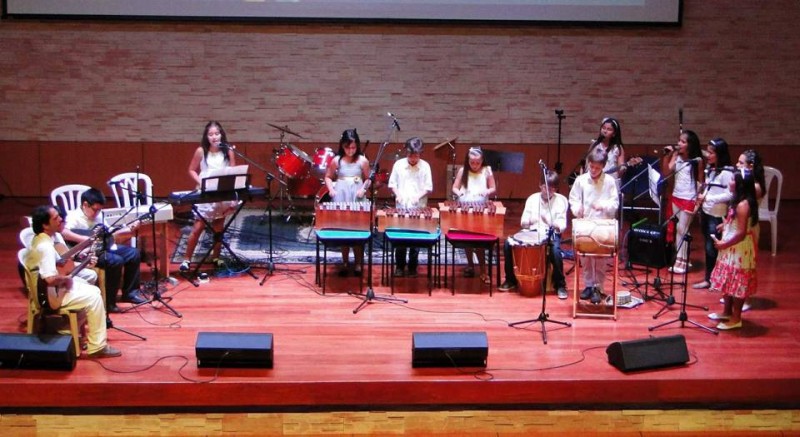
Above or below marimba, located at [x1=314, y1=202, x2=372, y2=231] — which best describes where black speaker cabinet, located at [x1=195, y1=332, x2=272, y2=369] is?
below

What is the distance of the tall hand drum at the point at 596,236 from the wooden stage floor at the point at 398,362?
1.83 ft

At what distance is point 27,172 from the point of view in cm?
1138

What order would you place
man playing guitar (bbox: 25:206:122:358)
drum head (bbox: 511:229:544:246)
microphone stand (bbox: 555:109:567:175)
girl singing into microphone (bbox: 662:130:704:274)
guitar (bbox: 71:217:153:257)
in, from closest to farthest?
man playing guitar (bbox: 25:206:122:358) → guitar (bbox: 71:217:153:257) → drum head (bbox: 511:229:544:246) → girl singing into microphone (bbox: 662:130:704:274) → microphone stand (bbox: 555:109:567:175)

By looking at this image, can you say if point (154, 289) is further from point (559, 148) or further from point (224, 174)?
point (559, 148)

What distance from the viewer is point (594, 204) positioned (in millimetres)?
7277

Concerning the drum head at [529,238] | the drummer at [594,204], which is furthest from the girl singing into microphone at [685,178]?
the drum head at [529,238]

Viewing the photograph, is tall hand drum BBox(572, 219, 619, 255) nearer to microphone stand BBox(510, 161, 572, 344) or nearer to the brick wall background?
microphone stand BBox(510, 161, 572, 344)

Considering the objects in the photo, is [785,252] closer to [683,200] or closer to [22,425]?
[683,200]

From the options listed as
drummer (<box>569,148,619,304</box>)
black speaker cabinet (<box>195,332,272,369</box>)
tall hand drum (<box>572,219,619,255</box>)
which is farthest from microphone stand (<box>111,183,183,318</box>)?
drummer (<box>569,148,619,304</box>)

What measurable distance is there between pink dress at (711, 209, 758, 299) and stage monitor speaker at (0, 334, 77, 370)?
4.56 m

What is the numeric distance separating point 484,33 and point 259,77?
2.86m

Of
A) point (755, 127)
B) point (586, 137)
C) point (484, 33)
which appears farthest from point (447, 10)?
point (755, 127)

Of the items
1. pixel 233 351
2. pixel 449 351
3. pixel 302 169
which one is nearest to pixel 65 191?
pixel 302 169

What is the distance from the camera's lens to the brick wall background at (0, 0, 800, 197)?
11078 millimetres
